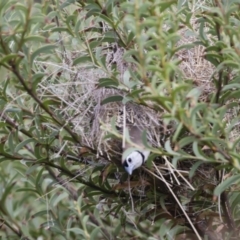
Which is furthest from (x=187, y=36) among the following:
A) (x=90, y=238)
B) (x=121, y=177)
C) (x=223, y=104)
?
(x=90, y=238)

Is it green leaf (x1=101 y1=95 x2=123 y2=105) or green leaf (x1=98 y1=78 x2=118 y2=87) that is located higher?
green leaf (x1=98 y1=78 x2=118 y2=87)

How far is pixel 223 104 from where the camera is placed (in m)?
1.65

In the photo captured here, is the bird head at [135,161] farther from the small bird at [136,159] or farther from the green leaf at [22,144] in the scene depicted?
the green leaf at [22,144]

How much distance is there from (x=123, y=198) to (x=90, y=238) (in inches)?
7.2

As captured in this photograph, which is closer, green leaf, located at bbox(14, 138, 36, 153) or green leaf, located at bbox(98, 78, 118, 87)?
green leaf, located at bbox(98, 78, 118, 87)

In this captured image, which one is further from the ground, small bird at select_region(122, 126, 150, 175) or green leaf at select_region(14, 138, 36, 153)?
green leaf at select_region(14, 138, 36, 153)

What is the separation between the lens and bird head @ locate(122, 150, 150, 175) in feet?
5.36

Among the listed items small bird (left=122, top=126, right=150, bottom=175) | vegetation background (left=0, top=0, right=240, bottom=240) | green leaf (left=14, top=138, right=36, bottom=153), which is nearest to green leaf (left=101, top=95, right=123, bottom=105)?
vegetation background (left=0, top=0, right=240, bottom=240)

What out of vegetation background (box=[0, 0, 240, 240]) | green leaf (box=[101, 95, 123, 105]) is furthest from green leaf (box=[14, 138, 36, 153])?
green leaf (box=[101, 95, 123, 105])

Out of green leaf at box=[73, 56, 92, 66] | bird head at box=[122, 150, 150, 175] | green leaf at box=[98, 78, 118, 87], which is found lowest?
bird head at box=[122, 150, 150, 175]

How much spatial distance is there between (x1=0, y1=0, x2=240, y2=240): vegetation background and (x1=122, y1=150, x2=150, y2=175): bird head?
1.4 inches

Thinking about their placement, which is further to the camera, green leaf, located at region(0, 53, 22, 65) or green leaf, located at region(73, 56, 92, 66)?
green leaf, located at region(73, 56, 92, 66)

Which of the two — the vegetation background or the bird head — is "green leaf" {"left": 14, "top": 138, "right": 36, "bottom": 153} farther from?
the bird head

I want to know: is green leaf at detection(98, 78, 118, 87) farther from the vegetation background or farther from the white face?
the white face
